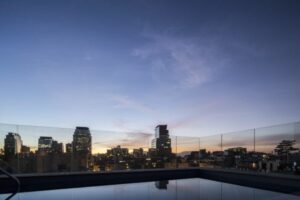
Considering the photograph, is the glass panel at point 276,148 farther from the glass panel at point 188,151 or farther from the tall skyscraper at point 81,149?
the tall skyscraper at point 81,149

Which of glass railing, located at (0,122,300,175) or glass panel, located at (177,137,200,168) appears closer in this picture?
glass railing, located at (0,122,300,175)

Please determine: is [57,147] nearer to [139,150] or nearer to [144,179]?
[144,179]

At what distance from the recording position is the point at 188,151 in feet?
46.3

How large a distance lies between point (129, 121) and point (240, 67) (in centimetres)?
855

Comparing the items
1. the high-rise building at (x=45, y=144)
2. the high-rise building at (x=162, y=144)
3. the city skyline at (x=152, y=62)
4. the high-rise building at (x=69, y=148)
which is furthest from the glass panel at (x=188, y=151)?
the high-rise building at (x=45, y=144)

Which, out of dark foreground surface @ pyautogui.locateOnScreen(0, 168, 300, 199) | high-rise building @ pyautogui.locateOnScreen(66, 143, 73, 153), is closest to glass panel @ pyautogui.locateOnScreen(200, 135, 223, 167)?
dark foreground surface @ pyautogui.locateOnScreen(0, 168, 300, 199)

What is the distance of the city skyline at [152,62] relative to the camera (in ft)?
35.2

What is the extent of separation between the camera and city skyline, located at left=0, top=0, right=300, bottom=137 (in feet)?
35.2

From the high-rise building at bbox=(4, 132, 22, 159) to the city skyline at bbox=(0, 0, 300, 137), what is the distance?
3.33 metres

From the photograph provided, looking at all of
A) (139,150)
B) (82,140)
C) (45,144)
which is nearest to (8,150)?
(45,144)

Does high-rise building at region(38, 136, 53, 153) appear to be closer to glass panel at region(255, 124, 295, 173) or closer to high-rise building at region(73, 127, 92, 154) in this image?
high-rise building at region(73, 127, 92, 154)

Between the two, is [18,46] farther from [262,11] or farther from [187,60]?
[262,11]

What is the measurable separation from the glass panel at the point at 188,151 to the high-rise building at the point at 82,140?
13.1 ft

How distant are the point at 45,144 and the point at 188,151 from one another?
611cm
